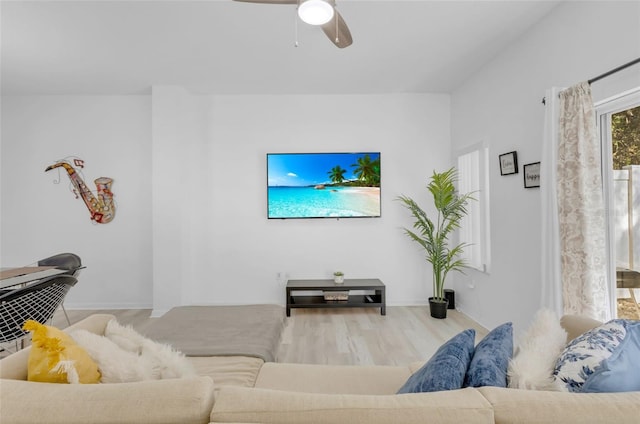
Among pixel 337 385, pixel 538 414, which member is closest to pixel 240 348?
pixel 337 385

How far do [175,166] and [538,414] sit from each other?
4182 mm

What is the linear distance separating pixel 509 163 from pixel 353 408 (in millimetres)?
3038

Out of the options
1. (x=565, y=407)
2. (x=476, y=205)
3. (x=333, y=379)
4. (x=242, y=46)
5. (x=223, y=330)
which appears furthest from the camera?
(x=476, y=205)

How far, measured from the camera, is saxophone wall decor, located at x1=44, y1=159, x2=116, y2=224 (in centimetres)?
447

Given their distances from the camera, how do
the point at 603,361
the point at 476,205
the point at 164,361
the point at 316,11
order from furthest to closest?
the point at 476,205, the point at 316,11, the point at 164,361, the point at 603,361

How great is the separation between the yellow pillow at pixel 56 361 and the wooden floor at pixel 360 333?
192 cm

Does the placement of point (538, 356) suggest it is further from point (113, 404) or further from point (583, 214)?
point (583, 214)

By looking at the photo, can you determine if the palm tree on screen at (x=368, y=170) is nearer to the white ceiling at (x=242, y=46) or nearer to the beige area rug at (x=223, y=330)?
the white ceiling at (x=242, y=46)

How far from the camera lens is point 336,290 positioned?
408 cm

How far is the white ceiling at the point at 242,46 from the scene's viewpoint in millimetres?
2633

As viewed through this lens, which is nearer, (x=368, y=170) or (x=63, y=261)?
(x=63, y=261)

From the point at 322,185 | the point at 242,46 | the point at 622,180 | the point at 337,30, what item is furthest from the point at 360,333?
the point at 242,46

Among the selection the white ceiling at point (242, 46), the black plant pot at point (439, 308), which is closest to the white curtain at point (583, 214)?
the white ceiling at point (242, 46)

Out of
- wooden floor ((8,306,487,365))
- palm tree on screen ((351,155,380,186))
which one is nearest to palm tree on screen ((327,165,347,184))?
palm tree on screen ((351,155,380,186))
